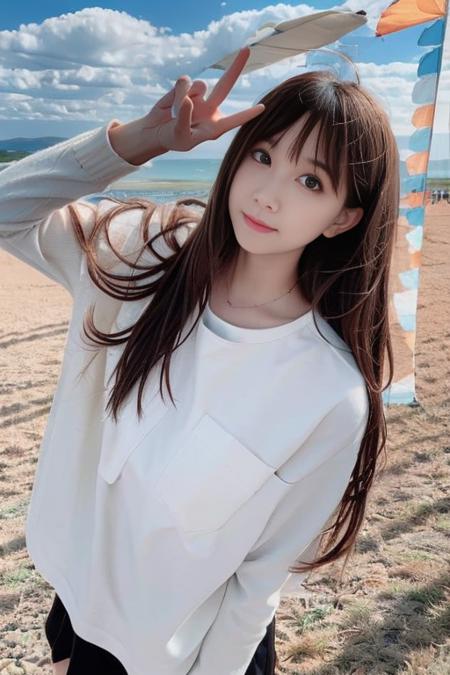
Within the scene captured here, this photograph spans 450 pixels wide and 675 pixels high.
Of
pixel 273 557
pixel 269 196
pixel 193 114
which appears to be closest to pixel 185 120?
pixel 193 114

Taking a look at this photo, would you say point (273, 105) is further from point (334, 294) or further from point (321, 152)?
point (334, 294)

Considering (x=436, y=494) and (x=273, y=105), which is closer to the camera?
(x=273, y=105)

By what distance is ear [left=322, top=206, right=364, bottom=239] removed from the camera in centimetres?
103

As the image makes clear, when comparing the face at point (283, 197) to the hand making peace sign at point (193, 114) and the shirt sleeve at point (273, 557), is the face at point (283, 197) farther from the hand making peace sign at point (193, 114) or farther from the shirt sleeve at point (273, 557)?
the shirt sleeve at point (273, 557)

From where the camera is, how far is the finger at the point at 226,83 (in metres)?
0.96

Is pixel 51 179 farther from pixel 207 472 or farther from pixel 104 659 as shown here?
pixel 104 659

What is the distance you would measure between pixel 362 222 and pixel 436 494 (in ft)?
7.07

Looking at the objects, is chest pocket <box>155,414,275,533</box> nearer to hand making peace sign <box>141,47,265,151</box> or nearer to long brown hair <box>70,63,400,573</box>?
long brown hair <box>70,63,400,573</box>

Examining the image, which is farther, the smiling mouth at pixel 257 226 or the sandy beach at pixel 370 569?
the sandy beach at pixel 370 569

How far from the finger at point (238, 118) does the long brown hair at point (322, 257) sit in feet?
0.16

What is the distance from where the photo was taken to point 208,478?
101 cm

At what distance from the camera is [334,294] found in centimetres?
109

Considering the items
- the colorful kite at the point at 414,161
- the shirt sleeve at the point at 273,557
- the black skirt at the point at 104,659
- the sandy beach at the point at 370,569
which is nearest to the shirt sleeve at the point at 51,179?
the shirt sleeve at the point at 273,557

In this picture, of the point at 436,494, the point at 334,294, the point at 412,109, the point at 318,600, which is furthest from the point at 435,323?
the point at 334,294
